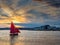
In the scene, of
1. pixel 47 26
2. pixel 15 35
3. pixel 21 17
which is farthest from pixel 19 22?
pixel 15 35

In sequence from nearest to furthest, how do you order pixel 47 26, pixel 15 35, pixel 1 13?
pixel 1 13
pixel 47 26
pixel 15 35

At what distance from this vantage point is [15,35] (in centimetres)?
2705

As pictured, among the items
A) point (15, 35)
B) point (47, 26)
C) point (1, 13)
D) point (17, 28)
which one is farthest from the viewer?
point (15, 35)

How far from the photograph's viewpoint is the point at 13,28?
25.1 m

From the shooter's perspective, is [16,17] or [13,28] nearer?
[16,17]

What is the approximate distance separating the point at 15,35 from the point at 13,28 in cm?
208

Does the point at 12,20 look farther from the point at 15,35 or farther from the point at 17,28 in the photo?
the point at 15,35

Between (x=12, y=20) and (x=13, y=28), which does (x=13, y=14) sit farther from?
(x=13, y=28)

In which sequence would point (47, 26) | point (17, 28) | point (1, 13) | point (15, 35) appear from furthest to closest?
1. point (15, 35)
2. point (17, 28)
3. point (47, 26)
4. point (1, 13)

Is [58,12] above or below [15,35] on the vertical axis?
above

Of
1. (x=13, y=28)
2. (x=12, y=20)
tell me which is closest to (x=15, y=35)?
(x=13, y=28)

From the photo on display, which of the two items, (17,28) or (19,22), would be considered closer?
(19,22)

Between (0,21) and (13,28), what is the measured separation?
3.33 m

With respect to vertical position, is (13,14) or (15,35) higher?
(13,14)
